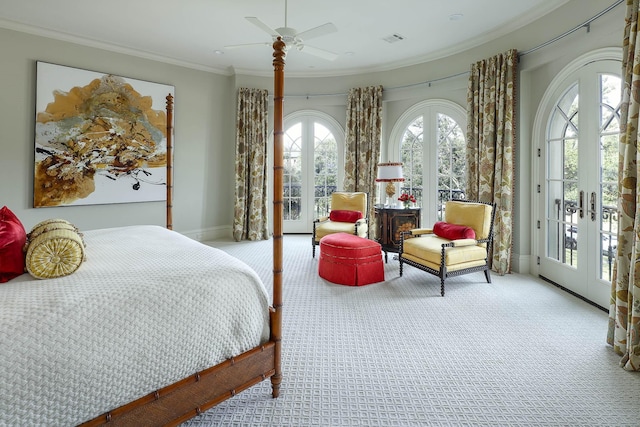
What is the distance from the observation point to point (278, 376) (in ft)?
6.19

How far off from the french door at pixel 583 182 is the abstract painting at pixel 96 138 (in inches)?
215

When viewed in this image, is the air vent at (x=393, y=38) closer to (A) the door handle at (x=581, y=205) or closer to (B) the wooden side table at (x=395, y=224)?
(B) the wooden side table at (x=395, y=224)

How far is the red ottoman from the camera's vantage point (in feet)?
12.7

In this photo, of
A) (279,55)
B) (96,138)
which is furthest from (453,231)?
(96,138)

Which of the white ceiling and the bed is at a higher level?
the white ceiling

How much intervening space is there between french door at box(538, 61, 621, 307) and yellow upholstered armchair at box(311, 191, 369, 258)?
2.31 m

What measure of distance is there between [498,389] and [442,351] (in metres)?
0.47

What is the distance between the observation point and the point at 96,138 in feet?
16.2

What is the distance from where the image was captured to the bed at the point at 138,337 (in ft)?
3.88

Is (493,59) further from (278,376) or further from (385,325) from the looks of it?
(278,376)

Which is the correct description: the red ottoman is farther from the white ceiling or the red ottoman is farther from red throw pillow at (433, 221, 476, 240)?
the white ceiling

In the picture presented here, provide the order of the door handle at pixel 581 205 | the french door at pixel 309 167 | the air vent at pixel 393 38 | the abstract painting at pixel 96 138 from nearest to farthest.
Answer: the door handle at pixel 581 205 → the abstract painting at pixel 96 138 → the air vent at pixel 393 38 → the french door at pixel 309 167

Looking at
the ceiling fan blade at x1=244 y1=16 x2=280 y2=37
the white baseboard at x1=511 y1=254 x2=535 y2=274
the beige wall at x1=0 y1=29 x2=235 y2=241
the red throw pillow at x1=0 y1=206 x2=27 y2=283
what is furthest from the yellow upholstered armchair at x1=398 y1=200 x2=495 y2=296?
the beige wall at x1=0 y1=29 x2=235 y2=241

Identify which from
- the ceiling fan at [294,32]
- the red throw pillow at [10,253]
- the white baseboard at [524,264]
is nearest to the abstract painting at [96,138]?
the ceiling fan at [294,32]
